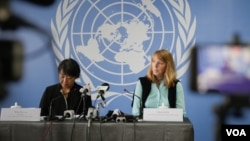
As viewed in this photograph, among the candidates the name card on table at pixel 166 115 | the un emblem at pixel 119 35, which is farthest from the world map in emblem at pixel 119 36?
the name card on table at pixel 166 115

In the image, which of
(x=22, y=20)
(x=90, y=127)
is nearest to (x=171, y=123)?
(x=90, y=127)

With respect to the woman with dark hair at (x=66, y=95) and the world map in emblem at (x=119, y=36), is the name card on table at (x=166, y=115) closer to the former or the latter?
the woman with dark hair at (x=66, y=95)

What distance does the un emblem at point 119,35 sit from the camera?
3846 millimetres

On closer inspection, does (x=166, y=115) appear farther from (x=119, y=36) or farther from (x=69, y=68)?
(x=119, y=36)

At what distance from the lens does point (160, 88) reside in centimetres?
294

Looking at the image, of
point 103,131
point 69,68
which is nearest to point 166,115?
point 103,131

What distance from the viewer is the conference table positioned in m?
2.12

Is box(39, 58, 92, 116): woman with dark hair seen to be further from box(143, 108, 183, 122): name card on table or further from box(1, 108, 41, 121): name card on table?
box(143, 108, 183, 122): name card on table

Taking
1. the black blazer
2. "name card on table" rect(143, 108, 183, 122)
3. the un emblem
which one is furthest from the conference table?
the un emblem

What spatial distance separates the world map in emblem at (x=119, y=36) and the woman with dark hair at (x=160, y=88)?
2.99 ft

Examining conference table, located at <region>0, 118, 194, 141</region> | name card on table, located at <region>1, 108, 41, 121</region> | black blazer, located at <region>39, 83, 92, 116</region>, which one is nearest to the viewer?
conference table, located at <region>0, 118, 194, 141</region>

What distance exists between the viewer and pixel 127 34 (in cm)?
391

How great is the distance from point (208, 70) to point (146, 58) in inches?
27.5

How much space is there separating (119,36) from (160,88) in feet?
3.91
